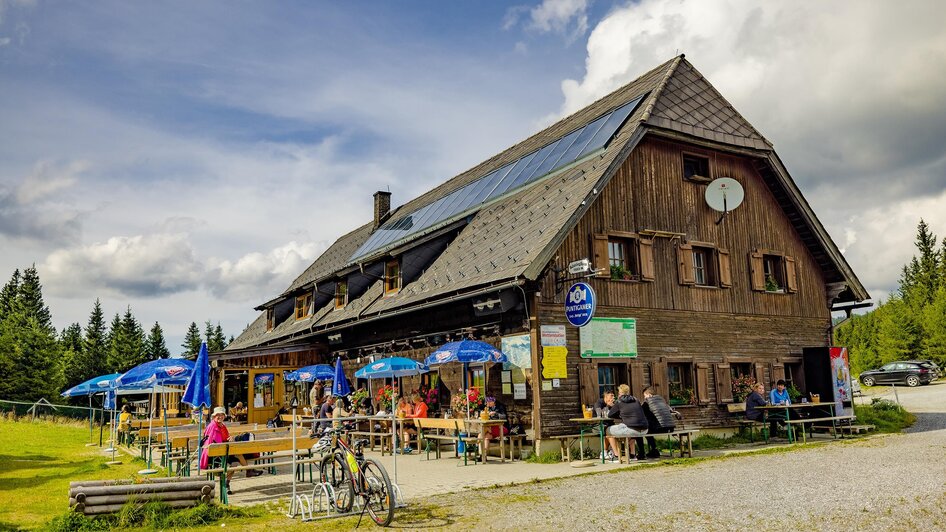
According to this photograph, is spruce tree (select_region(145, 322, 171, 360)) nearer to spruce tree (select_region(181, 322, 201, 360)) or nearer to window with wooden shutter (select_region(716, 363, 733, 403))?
spruce tree (select_region(181, 322, 201, 360))

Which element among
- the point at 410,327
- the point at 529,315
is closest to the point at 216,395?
the point at 410,327

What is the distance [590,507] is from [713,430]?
9323 millimetres

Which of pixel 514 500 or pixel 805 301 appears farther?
pixel 805 301

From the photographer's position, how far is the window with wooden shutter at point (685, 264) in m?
17.7

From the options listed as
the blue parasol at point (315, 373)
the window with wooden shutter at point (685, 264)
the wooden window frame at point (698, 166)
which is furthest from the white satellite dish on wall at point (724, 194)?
the blue parasol at point (315, 373)

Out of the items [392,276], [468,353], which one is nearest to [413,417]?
[468,353]

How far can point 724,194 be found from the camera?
1850 cm

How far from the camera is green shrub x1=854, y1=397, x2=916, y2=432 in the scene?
62.3ft

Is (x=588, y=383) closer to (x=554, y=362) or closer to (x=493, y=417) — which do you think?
(x=554, y=362)

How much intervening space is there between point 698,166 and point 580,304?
680 centimetres

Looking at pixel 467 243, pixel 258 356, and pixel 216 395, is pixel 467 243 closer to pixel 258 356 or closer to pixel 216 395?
pixel 258 356

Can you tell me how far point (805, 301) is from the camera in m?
20.3

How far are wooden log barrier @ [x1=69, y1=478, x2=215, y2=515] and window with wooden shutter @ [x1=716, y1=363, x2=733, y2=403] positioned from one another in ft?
40.7

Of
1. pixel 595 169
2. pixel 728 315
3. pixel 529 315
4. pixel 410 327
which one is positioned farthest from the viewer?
pixel 410 327
